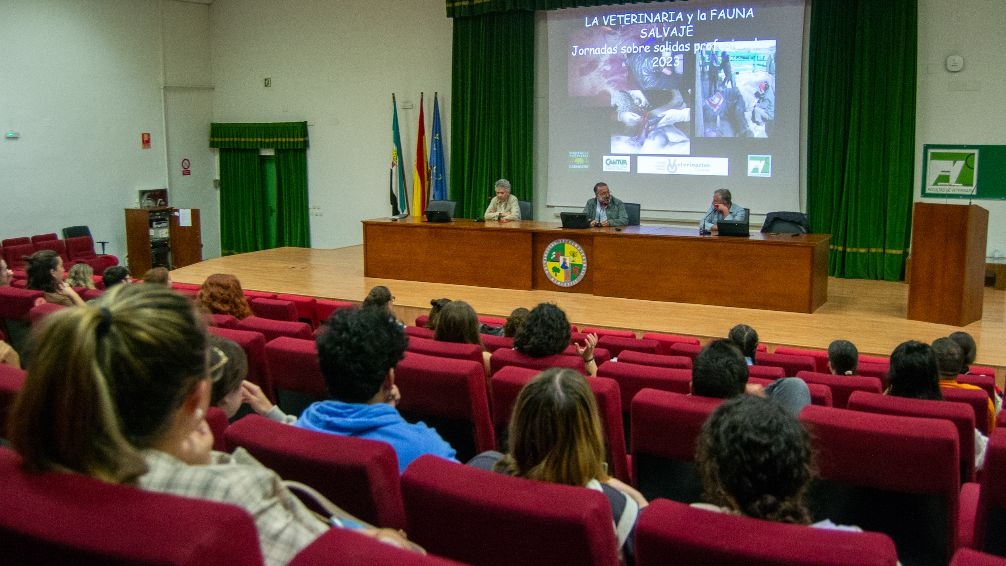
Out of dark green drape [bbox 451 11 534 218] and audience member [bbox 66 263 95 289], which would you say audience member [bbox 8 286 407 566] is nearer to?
Answer: audience member [bbox 66 263 95 289]

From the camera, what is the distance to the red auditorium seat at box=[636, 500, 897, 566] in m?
1.29

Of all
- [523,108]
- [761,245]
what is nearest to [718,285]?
[761,245]

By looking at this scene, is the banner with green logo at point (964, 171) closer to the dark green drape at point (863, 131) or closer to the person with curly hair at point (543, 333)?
the dark green drape at point (863, 131)

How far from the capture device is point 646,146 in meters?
10.2

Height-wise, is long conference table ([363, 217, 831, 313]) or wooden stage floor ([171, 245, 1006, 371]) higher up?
long conference table ([363, 217, 831, 313])

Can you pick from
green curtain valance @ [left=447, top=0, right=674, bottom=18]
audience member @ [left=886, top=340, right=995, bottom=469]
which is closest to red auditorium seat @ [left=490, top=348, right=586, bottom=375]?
audience member @ [left=886, top=340, right=995, bottom=469]

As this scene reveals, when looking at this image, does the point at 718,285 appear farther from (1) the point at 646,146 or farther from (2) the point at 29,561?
(2) the point at 29,561

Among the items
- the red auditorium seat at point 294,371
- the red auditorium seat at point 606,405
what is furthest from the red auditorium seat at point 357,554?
the red auditorium seat at point 294,371

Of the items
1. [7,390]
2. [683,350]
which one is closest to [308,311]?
[683,350]

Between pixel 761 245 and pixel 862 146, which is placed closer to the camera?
pixel 761 245

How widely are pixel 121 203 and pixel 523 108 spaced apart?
19.8 feet

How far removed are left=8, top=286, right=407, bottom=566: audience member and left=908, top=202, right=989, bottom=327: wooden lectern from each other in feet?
21.7

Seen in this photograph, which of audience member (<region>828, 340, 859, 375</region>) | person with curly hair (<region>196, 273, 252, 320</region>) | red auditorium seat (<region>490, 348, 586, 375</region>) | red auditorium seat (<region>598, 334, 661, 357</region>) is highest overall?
person with curly hair (<region>196, 273, 252, 320</region>)

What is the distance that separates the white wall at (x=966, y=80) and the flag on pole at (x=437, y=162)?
578 centimetres
